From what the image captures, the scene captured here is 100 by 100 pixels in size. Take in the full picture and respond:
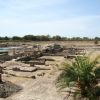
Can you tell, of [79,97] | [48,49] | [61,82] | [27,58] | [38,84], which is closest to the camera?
[79,97]

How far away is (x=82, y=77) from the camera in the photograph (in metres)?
7.92

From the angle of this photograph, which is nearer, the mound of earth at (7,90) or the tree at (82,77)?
the tree at (82,77)

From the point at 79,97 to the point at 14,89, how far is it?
10.2ft

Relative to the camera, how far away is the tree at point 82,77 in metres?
7.91

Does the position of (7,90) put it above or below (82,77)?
below

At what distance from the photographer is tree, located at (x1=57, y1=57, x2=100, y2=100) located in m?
7.91

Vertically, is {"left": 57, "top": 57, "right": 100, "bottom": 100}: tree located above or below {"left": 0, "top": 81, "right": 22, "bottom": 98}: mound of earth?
above

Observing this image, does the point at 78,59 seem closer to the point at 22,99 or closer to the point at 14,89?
the point at 22,99

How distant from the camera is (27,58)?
2569cm

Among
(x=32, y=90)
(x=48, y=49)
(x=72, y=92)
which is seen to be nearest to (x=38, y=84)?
(x=32, y=90)

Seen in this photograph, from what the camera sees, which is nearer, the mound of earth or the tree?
the tree

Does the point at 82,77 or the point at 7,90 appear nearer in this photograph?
the point at 82,77

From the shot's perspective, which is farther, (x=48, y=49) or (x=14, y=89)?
(x=48, y=49)

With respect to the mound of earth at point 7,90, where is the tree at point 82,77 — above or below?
above
